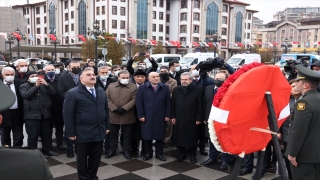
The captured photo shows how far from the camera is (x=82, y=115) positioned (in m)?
4.16

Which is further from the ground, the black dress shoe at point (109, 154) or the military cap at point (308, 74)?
the military cap at point (308, 74)

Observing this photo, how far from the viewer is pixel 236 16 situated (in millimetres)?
61438

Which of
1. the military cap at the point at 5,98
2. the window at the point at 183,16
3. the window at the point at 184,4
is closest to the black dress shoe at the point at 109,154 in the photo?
the military cap at the point at 5,98

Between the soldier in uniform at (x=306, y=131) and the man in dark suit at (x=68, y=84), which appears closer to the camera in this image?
the soldier in uniform at (x=306, y=131)

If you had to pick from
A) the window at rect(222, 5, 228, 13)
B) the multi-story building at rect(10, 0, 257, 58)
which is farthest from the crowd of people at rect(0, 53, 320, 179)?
the window at rect(222, 5, 228, 13)

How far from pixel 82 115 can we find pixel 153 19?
51032 mm

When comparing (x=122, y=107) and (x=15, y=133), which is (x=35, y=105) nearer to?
(x=15, y=133)

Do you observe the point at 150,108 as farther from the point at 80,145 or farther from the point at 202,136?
the point at 80,145

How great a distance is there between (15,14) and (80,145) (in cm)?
4957

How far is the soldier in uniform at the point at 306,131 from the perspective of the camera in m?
3.06

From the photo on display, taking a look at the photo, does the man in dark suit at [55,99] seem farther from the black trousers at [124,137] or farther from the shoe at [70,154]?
the black trousers at [124,137]

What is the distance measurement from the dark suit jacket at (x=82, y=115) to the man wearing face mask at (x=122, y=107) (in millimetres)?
1288

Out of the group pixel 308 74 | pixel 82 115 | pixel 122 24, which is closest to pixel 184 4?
pixel 122 24

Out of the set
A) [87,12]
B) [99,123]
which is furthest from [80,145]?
[87,12]
